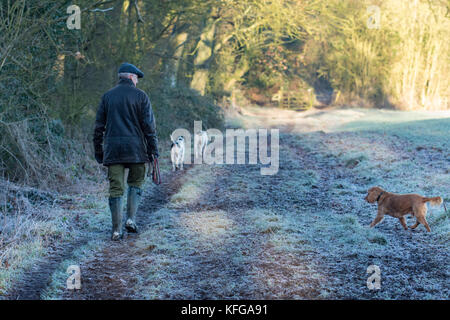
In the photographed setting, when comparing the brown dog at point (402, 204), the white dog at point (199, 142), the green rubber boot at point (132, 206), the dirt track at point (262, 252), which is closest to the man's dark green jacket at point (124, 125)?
the green rubber boot at point (132, 206)

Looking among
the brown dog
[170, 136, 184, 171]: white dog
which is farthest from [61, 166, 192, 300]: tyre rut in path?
[170, 136, 184, 171]: white dog

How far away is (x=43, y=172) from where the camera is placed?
8.41 m

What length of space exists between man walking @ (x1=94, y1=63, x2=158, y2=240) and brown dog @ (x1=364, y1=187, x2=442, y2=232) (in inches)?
121

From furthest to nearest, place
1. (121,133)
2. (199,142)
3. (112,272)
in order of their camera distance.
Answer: (199,142) → (121,133) → (112,272)

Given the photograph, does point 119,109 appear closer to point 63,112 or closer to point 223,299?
point 223,299

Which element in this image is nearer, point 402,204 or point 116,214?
point 116,214

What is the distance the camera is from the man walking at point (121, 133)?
20.0 ft

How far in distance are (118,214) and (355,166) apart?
7389mm

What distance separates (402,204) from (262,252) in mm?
2019

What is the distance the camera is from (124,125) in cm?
612

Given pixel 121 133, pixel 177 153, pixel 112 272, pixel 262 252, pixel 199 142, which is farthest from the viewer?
pixel 199 142

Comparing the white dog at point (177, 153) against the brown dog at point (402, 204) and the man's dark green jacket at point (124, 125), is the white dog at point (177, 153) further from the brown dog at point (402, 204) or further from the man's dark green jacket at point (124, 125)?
the brown dog at point (402, 204)

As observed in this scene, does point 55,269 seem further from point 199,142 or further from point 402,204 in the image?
point 199,142

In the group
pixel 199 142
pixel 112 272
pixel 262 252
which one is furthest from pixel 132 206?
pixel 199 142
